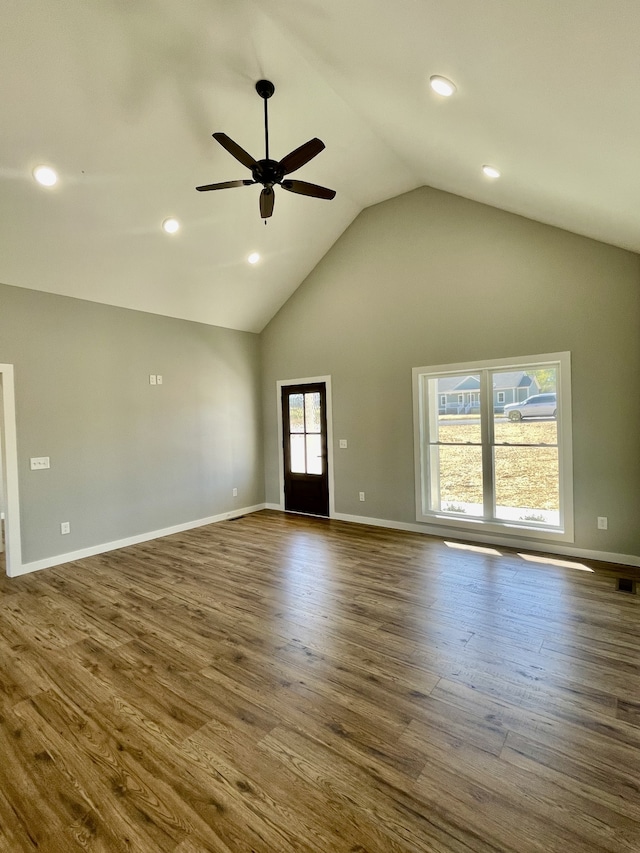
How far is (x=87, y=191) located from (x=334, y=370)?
3.54 m

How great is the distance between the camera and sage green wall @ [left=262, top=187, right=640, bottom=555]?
3875 millimetres

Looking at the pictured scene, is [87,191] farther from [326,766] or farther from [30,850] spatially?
[326,766]

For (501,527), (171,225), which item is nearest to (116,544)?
(171,225)

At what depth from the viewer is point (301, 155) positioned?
2.92m

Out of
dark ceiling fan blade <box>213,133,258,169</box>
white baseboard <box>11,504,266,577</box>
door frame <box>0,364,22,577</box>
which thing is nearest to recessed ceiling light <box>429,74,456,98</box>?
dark ceiling fan blade <box>213,133,258,169</box>

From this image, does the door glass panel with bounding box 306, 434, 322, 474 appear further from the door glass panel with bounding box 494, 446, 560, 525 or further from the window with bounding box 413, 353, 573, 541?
the door glass panel with bounding box 494, 446, 560, 525

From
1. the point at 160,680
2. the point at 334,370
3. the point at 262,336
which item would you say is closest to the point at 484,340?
the point at 334,370

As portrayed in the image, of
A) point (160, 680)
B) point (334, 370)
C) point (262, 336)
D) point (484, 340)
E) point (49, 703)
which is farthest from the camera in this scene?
point (262, 336)

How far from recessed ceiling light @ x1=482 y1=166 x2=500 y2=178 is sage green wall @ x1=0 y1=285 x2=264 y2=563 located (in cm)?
414

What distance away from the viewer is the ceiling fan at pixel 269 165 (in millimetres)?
2840

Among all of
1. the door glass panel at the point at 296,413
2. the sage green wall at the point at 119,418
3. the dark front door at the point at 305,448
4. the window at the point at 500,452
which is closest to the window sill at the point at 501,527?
the window at the point at 500,452

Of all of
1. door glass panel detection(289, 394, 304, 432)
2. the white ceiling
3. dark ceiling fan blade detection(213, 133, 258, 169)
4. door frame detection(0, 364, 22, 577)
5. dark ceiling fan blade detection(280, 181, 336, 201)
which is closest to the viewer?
the white ceiling

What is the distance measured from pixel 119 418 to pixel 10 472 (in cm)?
125

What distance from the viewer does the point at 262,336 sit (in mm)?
6832
